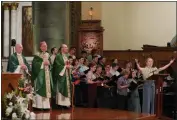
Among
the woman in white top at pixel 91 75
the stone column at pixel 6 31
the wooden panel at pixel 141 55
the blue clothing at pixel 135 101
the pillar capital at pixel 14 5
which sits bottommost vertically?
the blue clothing at pixel 135 101

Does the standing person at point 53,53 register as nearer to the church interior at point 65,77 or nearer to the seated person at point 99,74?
the church interior at point 65,77

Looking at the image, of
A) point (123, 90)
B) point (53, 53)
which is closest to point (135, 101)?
point (123, 90)

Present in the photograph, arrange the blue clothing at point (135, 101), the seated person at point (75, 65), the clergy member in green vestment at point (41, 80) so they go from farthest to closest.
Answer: the seated person at point (75, 65), the blue clothing at point (135, 101), the clergy member in green vestment at point (41, 80)

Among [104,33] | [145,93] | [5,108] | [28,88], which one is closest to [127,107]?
[145,93]

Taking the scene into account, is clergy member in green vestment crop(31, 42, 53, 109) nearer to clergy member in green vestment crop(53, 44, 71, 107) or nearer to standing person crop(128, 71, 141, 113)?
clergy member in green vestment crop(53, 44, 71, 107)

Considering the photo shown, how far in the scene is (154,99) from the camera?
9.68 metres

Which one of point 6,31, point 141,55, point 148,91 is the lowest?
point 148,91

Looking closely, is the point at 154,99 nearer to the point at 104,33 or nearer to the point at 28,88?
the point at 28,88

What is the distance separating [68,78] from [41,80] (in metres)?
0.69

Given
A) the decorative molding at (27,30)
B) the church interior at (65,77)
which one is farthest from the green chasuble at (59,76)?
the decorative molding at (27,30)

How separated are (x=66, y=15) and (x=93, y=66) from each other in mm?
1756

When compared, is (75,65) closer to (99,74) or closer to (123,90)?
(99,74)

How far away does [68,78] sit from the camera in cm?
955

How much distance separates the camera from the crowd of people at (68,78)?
916 cm
